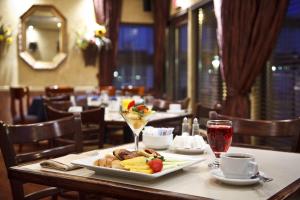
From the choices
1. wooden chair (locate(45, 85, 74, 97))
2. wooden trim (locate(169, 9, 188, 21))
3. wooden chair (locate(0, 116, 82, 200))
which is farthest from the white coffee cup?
wooden trim (locate(169, 9, 188, 21))

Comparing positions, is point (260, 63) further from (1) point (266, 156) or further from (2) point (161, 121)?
(1) point (266, 156)

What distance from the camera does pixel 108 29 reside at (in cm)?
771

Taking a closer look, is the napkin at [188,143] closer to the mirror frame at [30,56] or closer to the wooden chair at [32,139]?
the wooden chair at [32,139]

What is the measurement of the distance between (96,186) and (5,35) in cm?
652

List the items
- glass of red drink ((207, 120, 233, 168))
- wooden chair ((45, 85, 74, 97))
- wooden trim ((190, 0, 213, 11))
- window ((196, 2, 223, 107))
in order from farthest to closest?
wooden chair ((45, 85, 74, 97)) < wooden trim ((190, 0, 213, 11)) < window ((196, 2, 223, 107)) < glass of red drink ((207, 120, 233, 168))

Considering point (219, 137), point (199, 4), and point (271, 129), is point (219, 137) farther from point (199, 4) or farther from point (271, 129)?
point (199, 4)

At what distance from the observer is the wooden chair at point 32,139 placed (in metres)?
1.57

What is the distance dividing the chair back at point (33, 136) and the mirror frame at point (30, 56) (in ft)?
18.9

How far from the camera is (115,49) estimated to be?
305 inches

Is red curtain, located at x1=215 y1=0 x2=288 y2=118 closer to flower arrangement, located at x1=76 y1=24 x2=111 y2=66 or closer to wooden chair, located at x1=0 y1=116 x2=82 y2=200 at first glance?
wooden chair, located at x1=0 y1=116 x2=82 y2=200

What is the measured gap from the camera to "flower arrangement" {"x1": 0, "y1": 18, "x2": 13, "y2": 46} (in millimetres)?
7055

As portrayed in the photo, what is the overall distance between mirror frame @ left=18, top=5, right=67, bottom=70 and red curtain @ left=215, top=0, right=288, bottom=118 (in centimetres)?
363

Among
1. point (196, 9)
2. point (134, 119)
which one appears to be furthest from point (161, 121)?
point (196, 9)

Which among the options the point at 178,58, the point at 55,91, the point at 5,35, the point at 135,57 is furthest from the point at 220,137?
the point at 135,57
